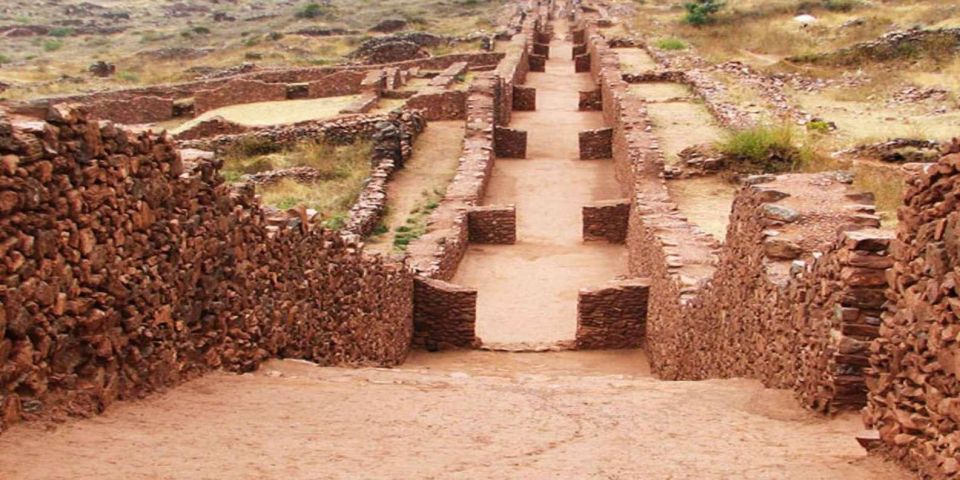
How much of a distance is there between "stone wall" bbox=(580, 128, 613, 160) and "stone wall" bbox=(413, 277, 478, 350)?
35.7 ft

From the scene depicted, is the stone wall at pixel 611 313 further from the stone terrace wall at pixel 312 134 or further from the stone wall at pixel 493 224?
the stone terrace wall at pixel 312 134

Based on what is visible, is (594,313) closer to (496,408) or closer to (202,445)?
(496,408)

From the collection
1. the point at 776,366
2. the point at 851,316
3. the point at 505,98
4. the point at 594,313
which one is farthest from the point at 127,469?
the point at 505,98

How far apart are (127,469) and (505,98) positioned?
23074 mm

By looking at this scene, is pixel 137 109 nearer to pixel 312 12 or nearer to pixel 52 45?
pixel 52 45

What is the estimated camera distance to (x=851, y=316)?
570 cm

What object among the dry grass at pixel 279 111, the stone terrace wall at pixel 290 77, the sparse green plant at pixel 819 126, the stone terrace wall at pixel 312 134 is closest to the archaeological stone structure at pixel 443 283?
the sparse green plant at pixel 819 126

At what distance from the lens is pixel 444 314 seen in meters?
13.8

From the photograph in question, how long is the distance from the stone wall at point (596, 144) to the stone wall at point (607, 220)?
5.72 meters

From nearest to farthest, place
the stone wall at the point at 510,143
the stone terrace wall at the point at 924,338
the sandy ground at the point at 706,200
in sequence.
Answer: the stone terrace wall at the point at 924,338
the sandy ground at the point at 706,200
the stone wall at the point at 510,143

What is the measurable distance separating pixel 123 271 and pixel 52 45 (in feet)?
204

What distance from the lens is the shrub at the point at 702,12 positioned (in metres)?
43.7

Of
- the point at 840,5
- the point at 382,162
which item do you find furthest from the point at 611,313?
the point at 840,5

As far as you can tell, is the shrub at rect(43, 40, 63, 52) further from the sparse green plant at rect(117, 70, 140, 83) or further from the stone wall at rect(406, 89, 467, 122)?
the stone wall at rect(406, 89, 467, 122)
